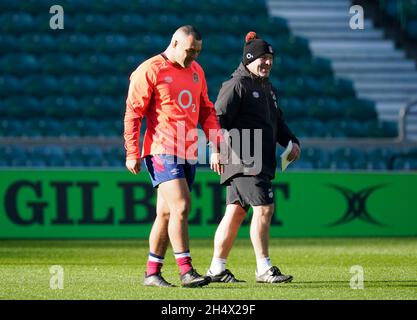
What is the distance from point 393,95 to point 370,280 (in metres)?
12.5

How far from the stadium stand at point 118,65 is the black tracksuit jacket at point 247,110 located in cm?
960

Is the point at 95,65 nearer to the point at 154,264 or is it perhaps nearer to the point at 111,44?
the point at 111,44

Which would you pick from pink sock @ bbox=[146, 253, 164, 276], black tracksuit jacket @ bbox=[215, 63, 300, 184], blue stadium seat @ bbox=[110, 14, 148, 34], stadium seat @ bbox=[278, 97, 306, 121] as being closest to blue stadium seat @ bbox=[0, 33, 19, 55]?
blue stadium seat @ bbox=[110, 14, 148, 34]

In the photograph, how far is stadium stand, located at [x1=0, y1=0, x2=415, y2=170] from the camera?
20.2 metres

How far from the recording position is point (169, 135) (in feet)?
30.7

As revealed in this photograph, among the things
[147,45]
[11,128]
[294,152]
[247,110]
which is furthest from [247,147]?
[147,45]

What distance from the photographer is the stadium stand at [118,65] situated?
20188 millimetres

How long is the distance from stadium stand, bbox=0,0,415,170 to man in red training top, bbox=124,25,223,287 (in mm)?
10159

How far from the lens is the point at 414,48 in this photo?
23250 millimetres

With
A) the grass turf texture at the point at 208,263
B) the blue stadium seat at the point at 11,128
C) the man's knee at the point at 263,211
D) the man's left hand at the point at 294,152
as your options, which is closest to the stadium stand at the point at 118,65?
the blue stadium seat at the point at 11,128

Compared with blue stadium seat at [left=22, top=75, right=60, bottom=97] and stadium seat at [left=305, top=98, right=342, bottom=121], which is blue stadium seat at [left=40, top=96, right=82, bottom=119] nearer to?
blue stadium seat at [left=22, top=75, right=60, bottom=97]

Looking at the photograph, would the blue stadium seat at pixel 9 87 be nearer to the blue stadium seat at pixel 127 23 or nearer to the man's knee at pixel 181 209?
the blue stadium seat at pixel 127 23

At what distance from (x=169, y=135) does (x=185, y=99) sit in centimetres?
31

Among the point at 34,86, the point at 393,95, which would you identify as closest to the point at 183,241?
the point at 34,86
